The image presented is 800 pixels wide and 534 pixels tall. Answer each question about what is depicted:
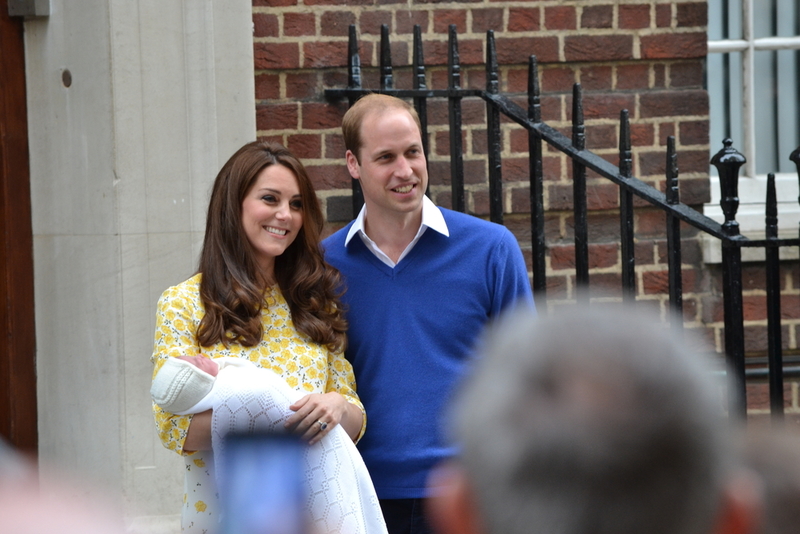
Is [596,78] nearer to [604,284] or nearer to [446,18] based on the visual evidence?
[446,18]

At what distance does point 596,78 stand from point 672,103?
0.36 metres

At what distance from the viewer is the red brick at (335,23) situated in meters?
3.96

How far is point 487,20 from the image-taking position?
4.09m

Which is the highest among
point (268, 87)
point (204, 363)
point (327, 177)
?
point (268, 87)

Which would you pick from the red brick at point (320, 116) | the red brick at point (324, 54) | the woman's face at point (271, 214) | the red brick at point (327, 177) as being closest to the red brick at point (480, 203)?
the red brick at point (327, 177)

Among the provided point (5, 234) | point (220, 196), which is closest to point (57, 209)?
point (5, 234)

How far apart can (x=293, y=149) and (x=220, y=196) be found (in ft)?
4.07

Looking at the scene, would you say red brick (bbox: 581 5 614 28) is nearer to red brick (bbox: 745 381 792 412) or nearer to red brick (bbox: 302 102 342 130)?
red brick (bbox: 302 102 342 130)

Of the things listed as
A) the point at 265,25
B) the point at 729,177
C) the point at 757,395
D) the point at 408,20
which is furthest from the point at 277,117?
the point at 757,395

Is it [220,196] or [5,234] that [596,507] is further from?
[5,234]

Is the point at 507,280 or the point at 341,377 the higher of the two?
the point at 507,280

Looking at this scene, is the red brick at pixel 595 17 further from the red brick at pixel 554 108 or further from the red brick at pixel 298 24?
the red brick at pixel 298 24

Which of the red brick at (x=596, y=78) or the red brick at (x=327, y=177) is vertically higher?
the red brick at (x=596, y=78)

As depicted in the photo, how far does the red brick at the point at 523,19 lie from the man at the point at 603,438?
348cm
